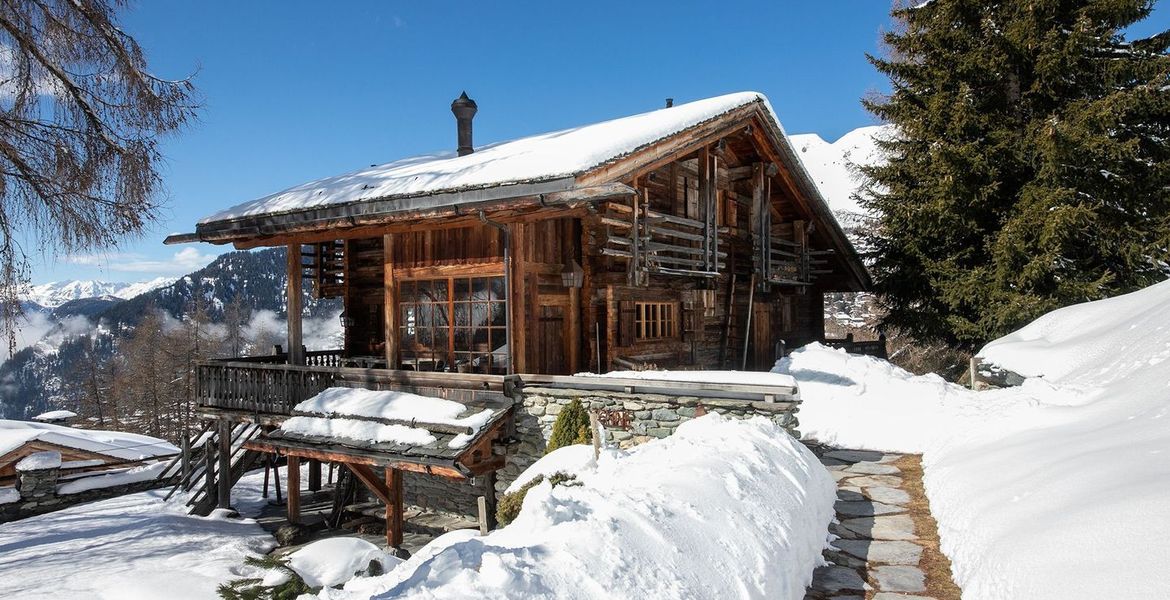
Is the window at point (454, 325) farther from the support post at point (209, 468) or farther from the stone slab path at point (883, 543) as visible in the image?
the stone slab path at point (883, 543)

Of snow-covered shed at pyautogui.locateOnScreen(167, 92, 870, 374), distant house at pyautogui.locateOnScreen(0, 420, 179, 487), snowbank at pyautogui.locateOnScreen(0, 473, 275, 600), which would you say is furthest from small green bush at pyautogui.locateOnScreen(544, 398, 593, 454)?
distant house at pyautogui.locateOnScreen(0, 420, 179, 487)

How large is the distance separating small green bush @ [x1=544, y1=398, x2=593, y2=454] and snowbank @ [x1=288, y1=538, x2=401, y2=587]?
257cm

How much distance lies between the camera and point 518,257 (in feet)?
32.4

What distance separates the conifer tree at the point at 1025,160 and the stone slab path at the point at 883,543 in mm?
7749

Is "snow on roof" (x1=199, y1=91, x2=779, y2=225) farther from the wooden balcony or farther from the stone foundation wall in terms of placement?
the stone foundation wall

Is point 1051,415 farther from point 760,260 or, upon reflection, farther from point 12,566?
point 12,566

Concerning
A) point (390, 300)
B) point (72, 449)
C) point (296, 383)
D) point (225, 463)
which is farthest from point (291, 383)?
point (72, 449)

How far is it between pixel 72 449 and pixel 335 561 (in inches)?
557

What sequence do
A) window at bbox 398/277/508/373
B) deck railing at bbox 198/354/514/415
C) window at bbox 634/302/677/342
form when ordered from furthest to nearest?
window at bbox 634/302/677/342, window at bbox 398/277/508/373, deck railing at bbox 198/354/514/415

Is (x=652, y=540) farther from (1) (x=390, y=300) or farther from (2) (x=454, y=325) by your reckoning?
(1) (x=390, y=300)

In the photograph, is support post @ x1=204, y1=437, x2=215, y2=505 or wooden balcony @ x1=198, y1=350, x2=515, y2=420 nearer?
wooden balcony @ x1=198, y1=350, x2=515, y2=420

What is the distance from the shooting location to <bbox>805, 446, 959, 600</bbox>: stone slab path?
438 cm

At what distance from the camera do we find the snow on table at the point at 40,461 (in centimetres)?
1526

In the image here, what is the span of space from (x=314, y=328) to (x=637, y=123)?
92.2 meters
